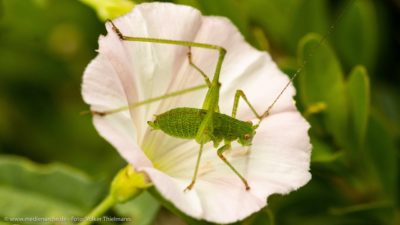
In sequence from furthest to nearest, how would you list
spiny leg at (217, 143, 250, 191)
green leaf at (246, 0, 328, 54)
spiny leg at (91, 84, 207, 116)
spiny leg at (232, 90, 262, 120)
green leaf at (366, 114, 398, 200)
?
green leaf at (246, 0, 328, 54) → green leaf at (366, 114, 398, 200) → spiny leg at (232, 90, 262, 120) → spiny leg at (217, 143, 250, 191) → spiny leg at (91, 84, 207, 116)

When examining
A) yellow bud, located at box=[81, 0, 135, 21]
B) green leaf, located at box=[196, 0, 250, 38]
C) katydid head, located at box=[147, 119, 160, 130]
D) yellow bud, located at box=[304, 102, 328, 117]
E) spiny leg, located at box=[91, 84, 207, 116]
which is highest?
green leaf, located at box=[196, 0, 250, 38]

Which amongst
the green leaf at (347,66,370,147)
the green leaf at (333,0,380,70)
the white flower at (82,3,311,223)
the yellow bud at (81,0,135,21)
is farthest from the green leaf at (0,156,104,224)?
the green leaf at (333,0,380,70)

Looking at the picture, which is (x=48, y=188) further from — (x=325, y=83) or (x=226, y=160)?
(x=325, y=83)

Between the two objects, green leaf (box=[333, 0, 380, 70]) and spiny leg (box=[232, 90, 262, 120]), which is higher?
green leaf (box=[333, 0, 380, 70])

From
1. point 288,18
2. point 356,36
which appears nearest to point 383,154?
point 356,36

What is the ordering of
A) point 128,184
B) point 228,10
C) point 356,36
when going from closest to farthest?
point 128,184, point 228,10, point 356,36

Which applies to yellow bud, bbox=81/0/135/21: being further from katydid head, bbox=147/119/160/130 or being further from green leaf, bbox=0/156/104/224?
green leaf, bbox=0/156/104/224
